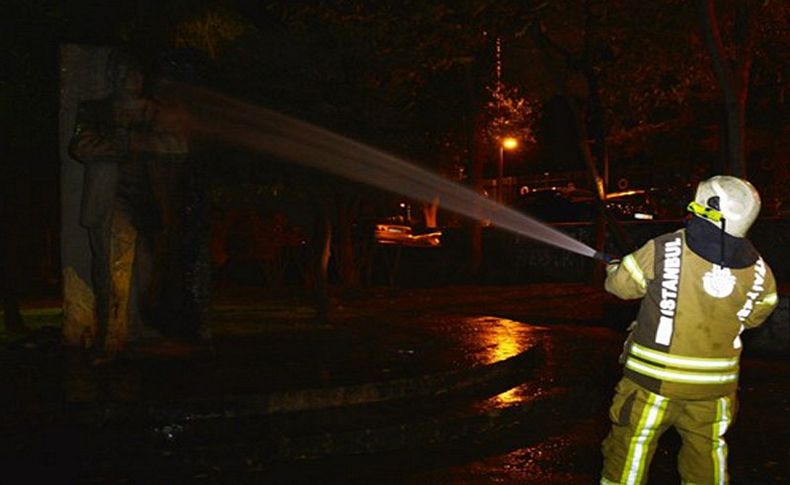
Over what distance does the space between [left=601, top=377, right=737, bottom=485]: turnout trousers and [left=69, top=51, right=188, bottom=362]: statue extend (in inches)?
217

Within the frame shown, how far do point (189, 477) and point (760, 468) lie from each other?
13.6 feet

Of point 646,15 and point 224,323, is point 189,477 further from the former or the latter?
point 646,15

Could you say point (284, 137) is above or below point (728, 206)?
above

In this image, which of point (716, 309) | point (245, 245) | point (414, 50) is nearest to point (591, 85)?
point (414, 50)

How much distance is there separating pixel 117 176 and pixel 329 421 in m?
3.08

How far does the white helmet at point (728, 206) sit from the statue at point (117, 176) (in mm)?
5665

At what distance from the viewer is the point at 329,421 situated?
7.90m

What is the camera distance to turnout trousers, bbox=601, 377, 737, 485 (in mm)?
4805

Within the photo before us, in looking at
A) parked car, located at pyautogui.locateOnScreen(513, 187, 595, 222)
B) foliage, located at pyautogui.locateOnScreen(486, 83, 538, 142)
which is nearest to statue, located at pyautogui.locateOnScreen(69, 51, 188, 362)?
parked car, located at pyautogui.locateOnScreen(513, 187, 595, 222)

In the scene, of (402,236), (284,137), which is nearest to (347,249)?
(402,236)

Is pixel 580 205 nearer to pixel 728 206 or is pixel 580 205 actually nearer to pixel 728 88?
pixel 728 88

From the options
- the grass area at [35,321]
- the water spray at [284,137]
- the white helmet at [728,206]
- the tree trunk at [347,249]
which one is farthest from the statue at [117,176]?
the tree trunk at [347,249]

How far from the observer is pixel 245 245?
24.3 metres

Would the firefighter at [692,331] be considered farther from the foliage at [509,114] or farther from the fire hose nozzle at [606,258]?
the foliage at [509,114]
